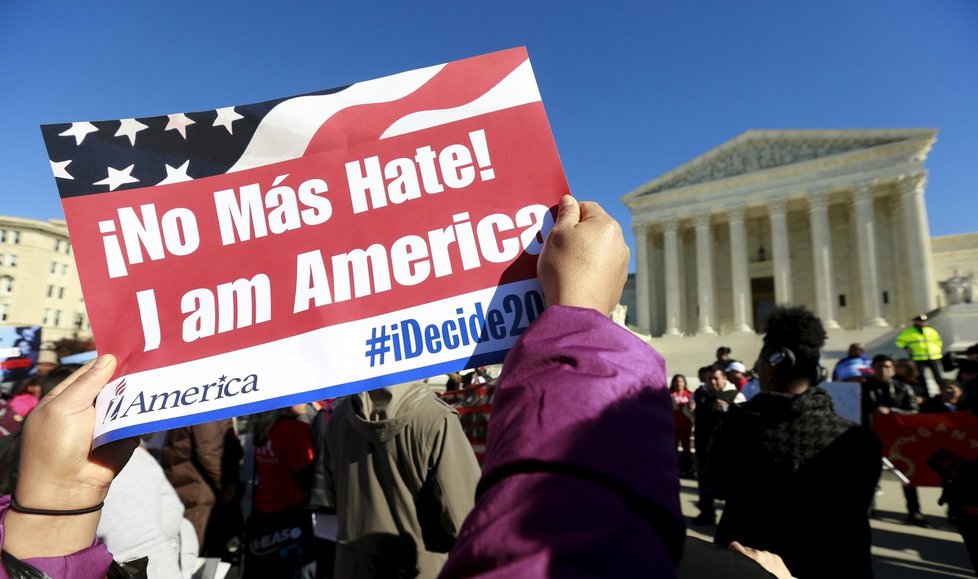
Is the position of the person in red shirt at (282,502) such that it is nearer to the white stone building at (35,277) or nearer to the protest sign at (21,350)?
the protest sign at (21,350)

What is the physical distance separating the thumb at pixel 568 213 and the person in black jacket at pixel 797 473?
1.85 m

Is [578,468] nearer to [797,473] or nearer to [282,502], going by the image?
[797,473]

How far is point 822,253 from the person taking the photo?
30.0 m

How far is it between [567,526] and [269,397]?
2.82 feet

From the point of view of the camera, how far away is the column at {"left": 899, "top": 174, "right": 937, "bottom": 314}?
26.7m

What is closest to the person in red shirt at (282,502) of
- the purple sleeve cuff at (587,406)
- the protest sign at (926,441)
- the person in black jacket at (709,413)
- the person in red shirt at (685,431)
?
the purple sleeve cuff at (587,406)

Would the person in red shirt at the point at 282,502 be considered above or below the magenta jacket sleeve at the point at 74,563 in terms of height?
below

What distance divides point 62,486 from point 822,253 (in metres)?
35.5

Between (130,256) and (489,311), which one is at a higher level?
(130,256)

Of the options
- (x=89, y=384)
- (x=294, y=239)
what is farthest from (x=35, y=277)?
(x=294, y=239)

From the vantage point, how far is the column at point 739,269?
3145cm

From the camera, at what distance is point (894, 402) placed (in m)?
6.01

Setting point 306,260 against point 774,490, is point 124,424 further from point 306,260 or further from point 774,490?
point 774,490

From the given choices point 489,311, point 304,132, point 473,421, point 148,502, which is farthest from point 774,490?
point 473,421
